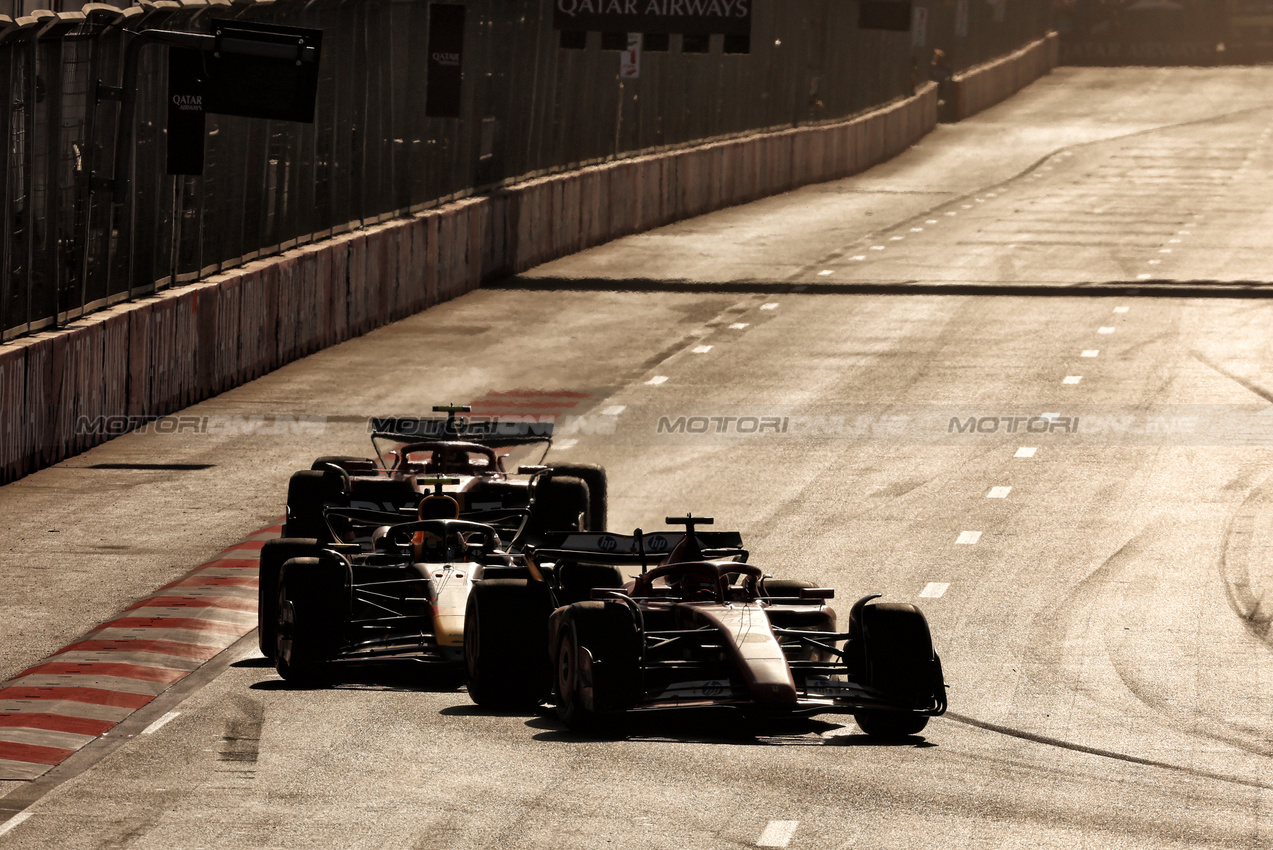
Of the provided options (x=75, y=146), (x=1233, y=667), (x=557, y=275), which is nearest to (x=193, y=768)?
(x=1233, y=667)

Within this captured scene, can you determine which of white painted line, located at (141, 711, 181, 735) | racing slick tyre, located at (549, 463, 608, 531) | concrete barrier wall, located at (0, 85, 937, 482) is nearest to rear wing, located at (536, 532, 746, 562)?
white painted line, located at (141, 711, 181, 735)

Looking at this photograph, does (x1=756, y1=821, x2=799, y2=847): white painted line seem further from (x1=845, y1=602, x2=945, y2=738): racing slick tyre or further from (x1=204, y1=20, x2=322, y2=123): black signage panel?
(x1=204, y1=20, x2=322, y2=123): black signage panel

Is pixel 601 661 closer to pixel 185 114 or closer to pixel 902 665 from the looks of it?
pixel 902 665

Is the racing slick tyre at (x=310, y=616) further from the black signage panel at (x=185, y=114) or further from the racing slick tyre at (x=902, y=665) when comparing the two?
the black signage panel at (x=185, y=114)

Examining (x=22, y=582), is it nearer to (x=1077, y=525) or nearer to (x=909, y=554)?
(x=909, y=554)

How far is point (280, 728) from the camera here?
486 inches

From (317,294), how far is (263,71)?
7.75 metres

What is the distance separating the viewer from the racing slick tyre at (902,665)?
12.0 metres

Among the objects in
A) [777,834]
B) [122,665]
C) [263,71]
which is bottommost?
[122,665]

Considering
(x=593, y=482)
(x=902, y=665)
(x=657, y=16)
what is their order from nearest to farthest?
(x=902, y=665), (x=593, y=482), (x=657, y=16)

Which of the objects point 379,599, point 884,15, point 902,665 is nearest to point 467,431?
point 379,599

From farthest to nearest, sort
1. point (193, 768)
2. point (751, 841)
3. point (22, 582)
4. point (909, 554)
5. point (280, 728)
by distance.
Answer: point (909, 554) < point (22, 582) < point (280, 728) < point (193, 768) < point (751, 841)

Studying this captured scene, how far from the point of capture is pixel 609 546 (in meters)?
13.2

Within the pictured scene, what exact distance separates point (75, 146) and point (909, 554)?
32.6ft
